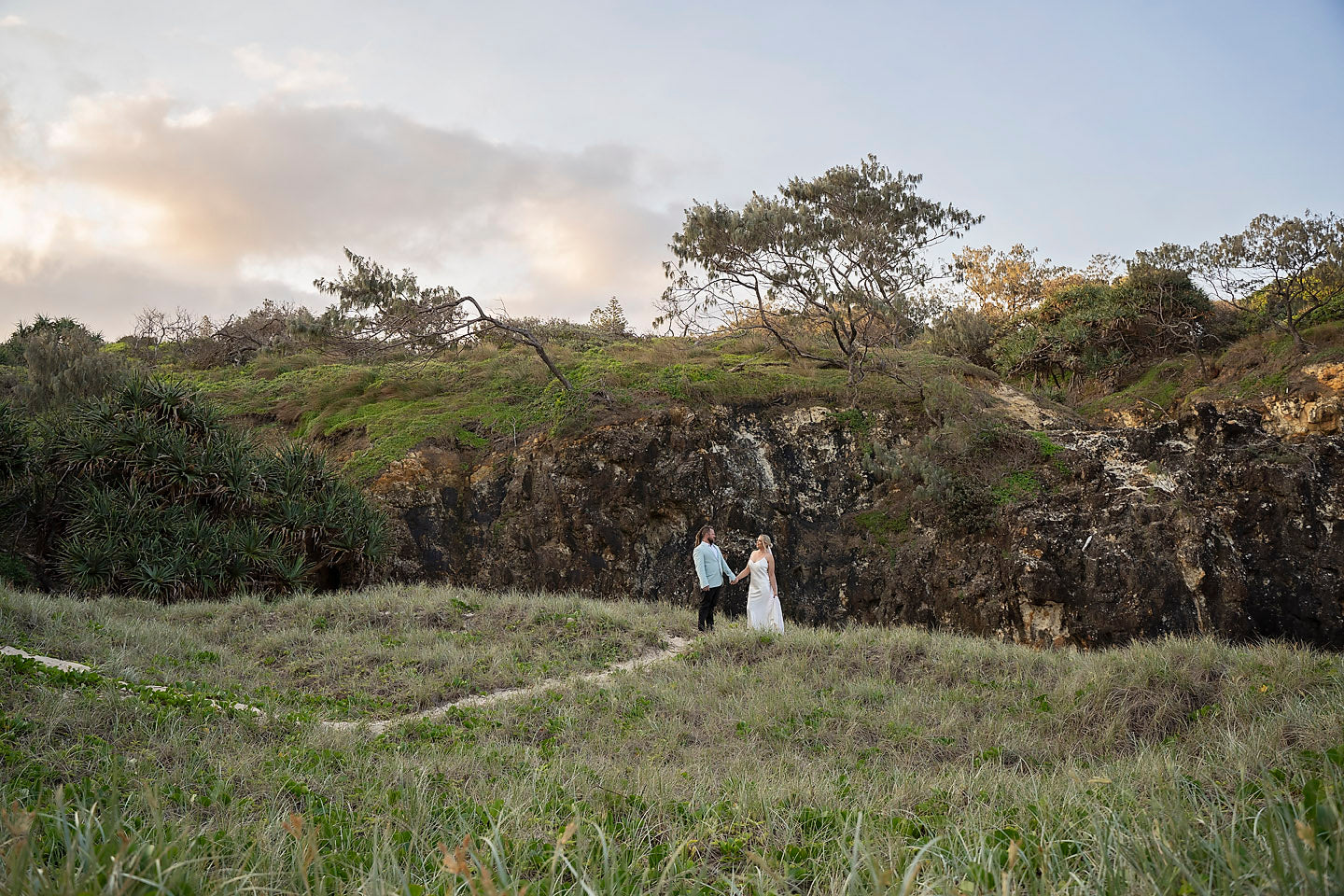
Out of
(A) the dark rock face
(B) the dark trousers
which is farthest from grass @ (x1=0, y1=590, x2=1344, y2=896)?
(A) the dark rock face

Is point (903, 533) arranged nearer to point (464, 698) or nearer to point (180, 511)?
point (464, 698)

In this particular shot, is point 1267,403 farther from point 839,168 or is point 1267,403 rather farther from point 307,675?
point 307,675

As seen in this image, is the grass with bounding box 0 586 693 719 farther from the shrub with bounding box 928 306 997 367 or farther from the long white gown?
the shrub with bounding box 928 306 997 367

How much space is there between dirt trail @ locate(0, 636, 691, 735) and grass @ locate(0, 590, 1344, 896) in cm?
30

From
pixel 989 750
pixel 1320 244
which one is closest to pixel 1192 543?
pixel 989 750

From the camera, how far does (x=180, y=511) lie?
44.9 feet

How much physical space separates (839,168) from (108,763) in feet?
61.9

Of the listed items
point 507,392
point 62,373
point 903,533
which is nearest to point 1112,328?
point 903,533

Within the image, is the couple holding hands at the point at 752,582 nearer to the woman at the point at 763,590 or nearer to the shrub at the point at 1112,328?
the woman at the point at 763,590

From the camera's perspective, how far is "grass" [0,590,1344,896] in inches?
103

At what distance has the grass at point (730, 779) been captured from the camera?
2.60 meters

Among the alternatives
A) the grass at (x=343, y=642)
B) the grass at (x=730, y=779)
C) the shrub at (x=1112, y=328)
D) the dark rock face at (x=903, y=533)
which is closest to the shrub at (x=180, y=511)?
the grass at (x=343, y=642)

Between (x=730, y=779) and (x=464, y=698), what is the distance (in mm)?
Result: 4489

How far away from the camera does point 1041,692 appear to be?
26.1 ft
